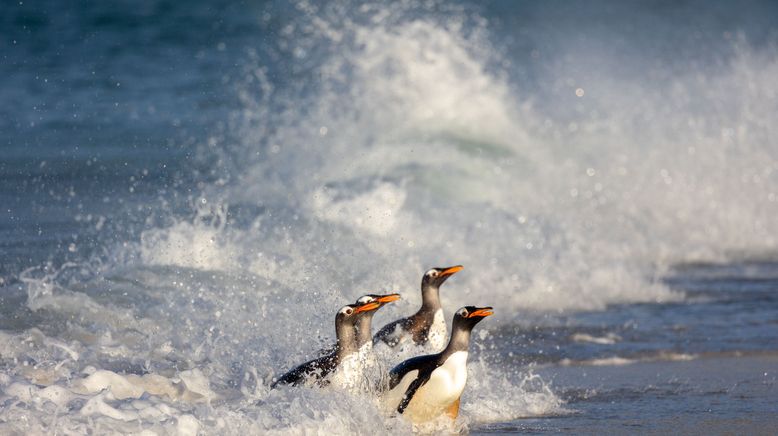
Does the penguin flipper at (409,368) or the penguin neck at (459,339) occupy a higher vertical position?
the penguin neck at (459,339)

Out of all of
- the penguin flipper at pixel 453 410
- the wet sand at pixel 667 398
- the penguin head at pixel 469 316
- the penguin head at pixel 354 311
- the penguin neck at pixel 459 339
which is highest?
the penguin head at pixel 354 311

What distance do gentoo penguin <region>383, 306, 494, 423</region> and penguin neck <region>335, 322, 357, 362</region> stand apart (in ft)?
0.85

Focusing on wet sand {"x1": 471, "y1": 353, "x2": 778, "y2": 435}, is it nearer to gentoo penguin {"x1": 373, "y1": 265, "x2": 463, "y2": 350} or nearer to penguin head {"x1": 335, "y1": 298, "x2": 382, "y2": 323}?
gentoo penguin {"x1": 373, "y1": 265, "x2": 463, "y2": 350}

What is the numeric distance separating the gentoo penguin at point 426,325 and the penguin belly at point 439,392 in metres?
1.42

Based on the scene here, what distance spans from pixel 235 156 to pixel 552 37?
11.7 m

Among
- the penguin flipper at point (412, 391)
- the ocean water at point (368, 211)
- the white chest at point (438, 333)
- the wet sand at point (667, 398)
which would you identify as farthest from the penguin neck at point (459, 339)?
the white chest at point (438, 333)

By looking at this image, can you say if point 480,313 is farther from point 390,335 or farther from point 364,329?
point 390,335

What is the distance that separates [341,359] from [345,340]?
101 mm

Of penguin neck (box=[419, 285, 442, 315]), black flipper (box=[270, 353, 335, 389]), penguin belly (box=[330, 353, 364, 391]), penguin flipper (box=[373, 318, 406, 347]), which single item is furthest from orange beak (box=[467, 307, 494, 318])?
penguin neck (box=[419, 285, 442, 315])

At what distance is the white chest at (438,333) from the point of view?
7409 mm

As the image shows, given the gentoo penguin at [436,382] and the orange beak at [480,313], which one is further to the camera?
Answer: the orange beak at [480,313]

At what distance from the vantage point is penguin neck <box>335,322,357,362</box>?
581cm

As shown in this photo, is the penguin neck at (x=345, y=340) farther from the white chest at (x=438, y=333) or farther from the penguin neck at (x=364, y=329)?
the white chest at (x=438, y=333)

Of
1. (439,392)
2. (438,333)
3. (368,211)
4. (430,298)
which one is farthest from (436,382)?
(368,211)
